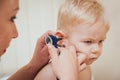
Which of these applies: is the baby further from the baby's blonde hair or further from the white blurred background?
the white blurred background

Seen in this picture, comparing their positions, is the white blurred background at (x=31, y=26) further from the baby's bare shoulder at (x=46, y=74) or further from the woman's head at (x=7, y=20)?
the woman's head at (x=7, y=20)

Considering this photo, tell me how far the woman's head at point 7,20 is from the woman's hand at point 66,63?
0.14m

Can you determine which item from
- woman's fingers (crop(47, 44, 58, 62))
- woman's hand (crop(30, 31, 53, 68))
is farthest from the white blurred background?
Result: woman's fingers (crop(47, 44, 58, 62))

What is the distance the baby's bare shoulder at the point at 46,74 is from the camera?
90 centimetres

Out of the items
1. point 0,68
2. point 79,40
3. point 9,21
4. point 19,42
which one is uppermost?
point 9,21

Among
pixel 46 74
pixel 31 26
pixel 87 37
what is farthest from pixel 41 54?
pixel 31 26

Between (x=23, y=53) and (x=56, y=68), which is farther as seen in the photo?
(x=23, y=53)

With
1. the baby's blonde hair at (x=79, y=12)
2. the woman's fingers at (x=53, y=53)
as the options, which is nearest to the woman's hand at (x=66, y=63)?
the woman's fingers at (x=53, y=53)

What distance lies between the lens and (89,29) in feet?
2.90

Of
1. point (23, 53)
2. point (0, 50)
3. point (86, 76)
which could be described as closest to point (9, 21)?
point (0, 50)

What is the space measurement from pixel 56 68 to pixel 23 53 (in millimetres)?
528

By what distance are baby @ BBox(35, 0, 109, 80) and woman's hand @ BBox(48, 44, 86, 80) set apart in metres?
0.09

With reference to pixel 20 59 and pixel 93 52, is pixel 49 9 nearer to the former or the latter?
pixel 20 59

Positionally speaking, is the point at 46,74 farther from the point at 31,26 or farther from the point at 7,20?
the point at 31,26
